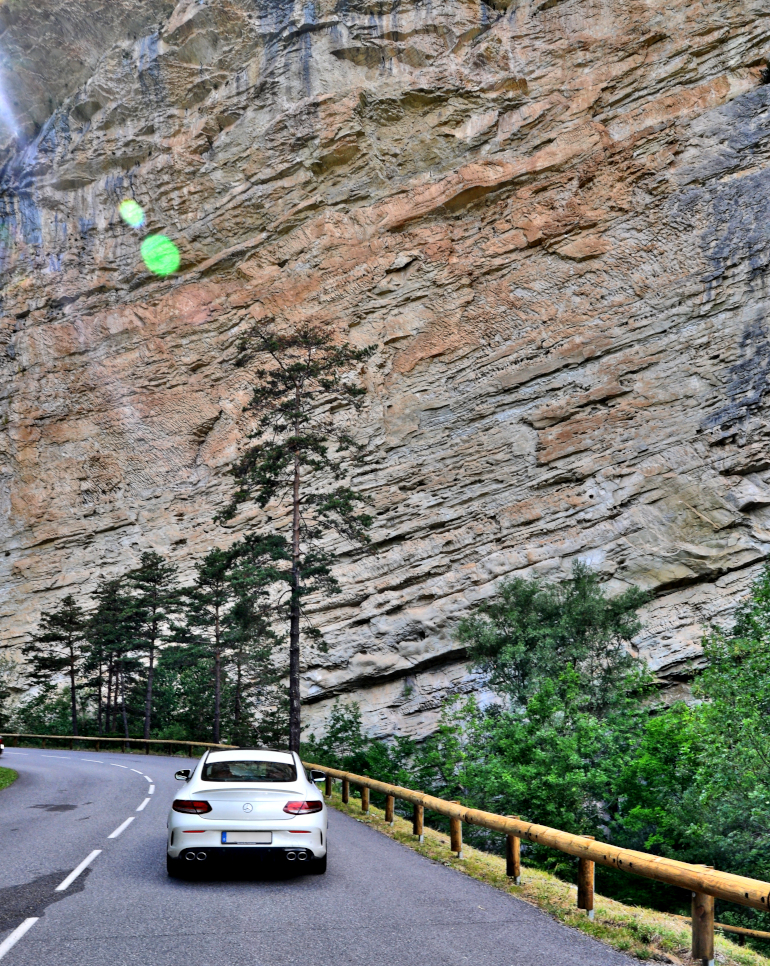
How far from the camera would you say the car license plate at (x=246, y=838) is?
24.7 ft

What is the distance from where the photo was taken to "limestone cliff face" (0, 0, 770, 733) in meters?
34.9

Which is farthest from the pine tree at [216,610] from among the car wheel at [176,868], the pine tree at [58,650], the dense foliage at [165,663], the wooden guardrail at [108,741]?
the car wheel at [176,868]

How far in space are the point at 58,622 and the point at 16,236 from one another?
32638 mm

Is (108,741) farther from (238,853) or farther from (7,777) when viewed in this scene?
(238,853)

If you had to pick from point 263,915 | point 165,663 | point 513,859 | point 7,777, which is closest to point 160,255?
point 165,663

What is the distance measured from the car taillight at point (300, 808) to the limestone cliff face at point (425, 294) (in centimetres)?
2552

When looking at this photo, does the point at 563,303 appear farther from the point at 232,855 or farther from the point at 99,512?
the point at 232,855

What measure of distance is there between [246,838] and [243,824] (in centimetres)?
13

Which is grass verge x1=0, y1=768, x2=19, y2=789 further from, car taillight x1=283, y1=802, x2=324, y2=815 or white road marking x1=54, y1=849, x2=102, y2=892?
car taillight x1=283, y1=802, x2=324, y2=815

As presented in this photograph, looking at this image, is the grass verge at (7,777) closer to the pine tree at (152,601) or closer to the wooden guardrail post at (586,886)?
the pine tree at (152,601)

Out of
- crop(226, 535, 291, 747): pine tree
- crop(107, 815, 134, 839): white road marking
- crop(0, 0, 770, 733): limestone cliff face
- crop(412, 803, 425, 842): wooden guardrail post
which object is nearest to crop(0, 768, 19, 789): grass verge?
crop(226, 535, 291, 747): pine tree

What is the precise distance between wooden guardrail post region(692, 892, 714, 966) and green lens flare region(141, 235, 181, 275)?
2109 inches

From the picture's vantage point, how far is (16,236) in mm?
59562

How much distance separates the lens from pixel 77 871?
27.3ft
